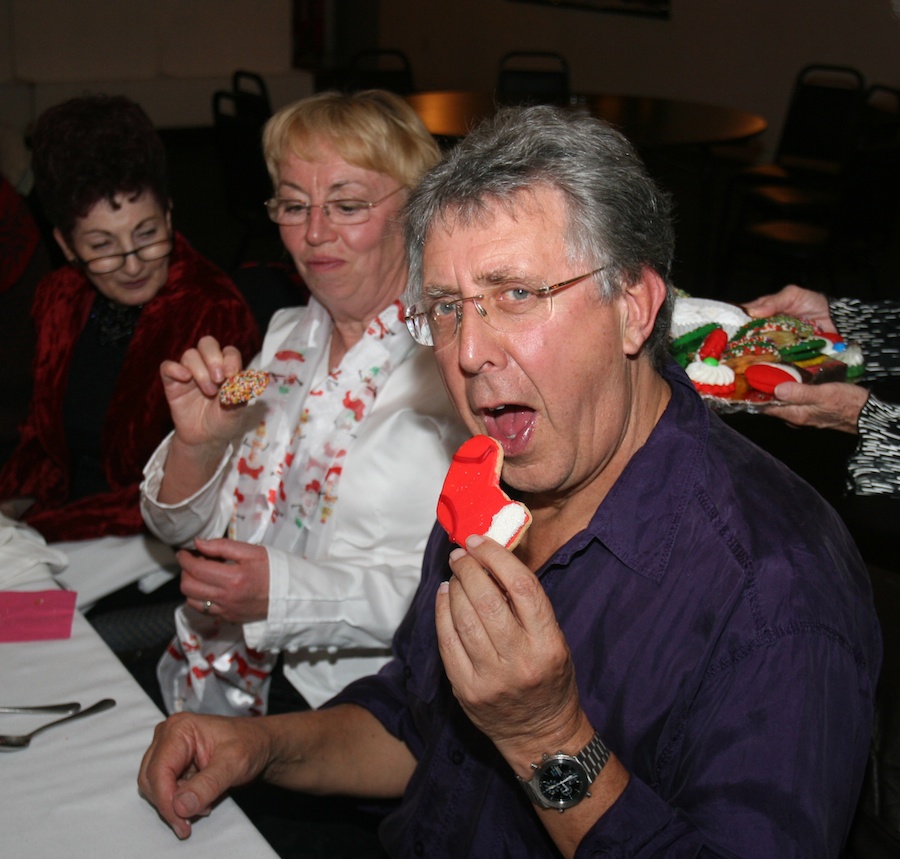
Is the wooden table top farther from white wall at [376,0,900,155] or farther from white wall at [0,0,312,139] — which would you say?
white wall at [0,0,312,139]

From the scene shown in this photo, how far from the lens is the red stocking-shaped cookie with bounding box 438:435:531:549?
4.23ft

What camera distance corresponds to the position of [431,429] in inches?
82.0

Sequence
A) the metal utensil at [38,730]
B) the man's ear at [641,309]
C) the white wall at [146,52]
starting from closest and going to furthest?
the man's ear at [641,309] < the metal utensil at [38,730] < the white wall at [146,52]

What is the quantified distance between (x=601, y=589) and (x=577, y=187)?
563 mm

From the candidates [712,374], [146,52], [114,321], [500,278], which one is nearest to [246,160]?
[114,321]

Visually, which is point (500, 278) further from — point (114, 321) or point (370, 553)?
point (114, 321)

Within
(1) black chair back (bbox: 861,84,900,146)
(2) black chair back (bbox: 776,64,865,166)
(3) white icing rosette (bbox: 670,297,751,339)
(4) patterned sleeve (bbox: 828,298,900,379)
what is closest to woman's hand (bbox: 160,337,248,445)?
(3) white icing rosette (bbox: 670,297,751,339)

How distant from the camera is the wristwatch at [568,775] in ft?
3.93

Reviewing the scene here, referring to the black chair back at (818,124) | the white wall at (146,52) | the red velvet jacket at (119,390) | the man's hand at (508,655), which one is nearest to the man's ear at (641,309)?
the man's hand at (508,655)

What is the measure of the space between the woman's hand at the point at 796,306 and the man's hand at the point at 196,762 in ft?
4.93

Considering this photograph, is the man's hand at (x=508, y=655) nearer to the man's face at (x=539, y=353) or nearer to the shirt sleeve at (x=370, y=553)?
the man's face at (x=539, y=353)

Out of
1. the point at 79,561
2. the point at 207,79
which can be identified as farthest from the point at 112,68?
the point at 79,561

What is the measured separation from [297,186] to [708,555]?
1.40 m

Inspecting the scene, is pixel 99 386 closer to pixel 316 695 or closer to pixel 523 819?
pixel 316 695
